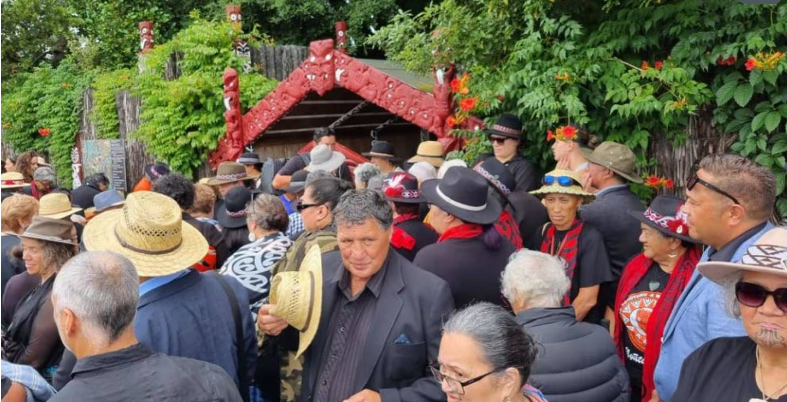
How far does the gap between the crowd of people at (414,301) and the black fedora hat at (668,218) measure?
0.03ft

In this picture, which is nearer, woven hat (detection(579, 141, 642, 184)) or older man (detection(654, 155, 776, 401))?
older man (detection(654, 155, 776, 401))

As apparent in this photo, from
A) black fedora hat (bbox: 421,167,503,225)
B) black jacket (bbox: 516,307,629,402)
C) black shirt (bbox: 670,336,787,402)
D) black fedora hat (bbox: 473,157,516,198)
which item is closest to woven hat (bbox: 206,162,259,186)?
black fedora hat (bbox: 473,157,516,198)

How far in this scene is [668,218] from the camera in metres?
3.73

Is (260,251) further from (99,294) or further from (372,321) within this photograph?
(99,294)

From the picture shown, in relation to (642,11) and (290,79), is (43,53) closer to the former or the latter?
(290,79)

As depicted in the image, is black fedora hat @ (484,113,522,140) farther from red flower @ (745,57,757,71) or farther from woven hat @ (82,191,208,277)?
woven hat @ (82,191,208,277)

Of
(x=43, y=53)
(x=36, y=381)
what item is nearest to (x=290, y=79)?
(x=36, y=381)

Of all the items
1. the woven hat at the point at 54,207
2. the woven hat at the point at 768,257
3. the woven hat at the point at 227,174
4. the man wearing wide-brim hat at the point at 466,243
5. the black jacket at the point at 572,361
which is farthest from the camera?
the woven hat at the point at 227,174

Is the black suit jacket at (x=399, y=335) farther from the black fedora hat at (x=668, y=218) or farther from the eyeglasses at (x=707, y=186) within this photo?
the black fedora hat at (x=668, y=218)

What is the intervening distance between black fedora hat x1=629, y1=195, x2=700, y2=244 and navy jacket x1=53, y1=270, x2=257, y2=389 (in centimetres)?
220

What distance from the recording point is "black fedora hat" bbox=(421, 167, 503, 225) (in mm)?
3760

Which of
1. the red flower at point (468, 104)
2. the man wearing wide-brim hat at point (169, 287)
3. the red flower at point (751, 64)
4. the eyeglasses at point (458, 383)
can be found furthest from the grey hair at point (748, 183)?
the red flower at point (468, 104)

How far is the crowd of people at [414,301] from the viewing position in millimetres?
2232

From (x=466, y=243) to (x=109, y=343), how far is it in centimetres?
198
